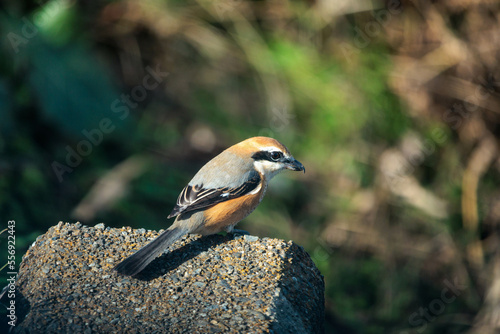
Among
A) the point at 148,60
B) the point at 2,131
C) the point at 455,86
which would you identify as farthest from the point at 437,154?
the point at 2,131

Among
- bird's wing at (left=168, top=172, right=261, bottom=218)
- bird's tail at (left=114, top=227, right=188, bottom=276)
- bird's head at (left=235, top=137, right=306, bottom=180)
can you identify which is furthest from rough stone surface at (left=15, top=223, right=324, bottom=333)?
bird's head at (left=235, top=137, right=306, bottom=180)

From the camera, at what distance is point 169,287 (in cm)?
362

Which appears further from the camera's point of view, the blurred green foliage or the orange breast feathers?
the blurred green foliage

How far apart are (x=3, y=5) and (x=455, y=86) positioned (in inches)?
217

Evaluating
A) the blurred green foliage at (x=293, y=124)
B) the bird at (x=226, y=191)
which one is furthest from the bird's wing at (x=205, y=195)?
the blurred green foliage at (x=293, y=124)

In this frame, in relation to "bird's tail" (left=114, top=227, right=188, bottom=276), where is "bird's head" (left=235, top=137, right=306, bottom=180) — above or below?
below

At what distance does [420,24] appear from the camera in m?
7.60

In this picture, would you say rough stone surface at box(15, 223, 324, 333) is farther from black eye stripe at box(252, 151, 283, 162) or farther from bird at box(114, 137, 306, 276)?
black eye stripe at box(252, 151, 283, 162)

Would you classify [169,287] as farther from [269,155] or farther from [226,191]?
[269,155]

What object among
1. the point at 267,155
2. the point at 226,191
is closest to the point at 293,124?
the point at 267,155

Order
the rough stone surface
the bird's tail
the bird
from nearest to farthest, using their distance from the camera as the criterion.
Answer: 1. the rough stone surface
2. the bird's tail
3. the bird

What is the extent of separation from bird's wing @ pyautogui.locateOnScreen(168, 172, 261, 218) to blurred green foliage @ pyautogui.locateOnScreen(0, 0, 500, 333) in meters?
2.43

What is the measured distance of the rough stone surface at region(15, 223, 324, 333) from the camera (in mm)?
3303

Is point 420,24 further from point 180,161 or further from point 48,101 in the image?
point 48,101
